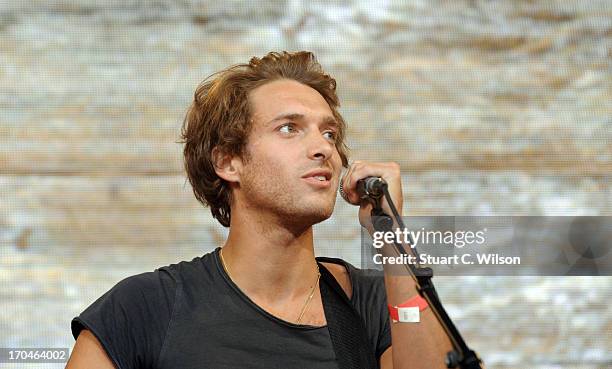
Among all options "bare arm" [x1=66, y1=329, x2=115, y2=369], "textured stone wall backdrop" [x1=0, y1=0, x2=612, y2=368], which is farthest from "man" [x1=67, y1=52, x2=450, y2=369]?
"textured stone wall backdrop" [x1=0, y1=0, x2=612, y2=368]

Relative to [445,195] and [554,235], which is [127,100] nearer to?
[445,195]

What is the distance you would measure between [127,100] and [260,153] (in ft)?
2.32

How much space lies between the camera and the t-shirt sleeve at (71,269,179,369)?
187 centimetres

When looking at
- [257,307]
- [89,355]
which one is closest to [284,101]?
[257,307]

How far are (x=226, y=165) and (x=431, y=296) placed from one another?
74 cm

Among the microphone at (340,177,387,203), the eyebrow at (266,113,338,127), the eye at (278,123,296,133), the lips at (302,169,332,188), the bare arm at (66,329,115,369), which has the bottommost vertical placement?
the bare arm at (66,329,115,369)

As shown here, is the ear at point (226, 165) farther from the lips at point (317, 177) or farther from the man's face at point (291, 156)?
the lips at point (317, 177)

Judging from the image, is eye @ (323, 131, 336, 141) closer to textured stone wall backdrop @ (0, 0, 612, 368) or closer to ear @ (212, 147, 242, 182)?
ear @ (212, 147, 242, 182)

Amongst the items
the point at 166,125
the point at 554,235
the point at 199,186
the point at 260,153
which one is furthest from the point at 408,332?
the point at 166,125

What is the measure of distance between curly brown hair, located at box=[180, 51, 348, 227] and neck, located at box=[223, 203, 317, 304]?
0.16 metres

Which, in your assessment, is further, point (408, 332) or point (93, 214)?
point (93, 214)

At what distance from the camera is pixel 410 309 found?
189cm

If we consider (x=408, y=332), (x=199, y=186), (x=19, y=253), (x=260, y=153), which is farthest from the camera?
(x=19, y=253)

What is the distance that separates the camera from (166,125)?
2.61 m
